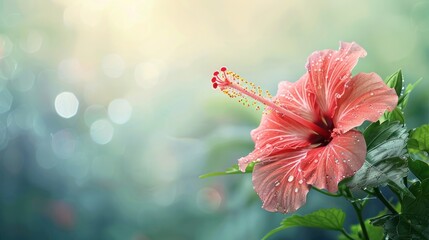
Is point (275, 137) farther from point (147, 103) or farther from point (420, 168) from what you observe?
point (147, 103)

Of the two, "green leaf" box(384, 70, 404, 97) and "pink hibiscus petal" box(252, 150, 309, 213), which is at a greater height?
"green leaf" box(384, 70, 404, 97)

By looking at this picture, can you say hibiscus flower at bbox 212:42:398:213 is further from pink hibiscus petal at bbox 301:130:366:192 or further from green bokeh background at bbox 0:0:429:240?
green bokeh background at bbox 0:0:429:240

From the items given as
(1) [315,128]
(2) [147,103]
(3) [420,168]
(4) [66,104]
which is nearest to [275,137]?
(1) [315,128]

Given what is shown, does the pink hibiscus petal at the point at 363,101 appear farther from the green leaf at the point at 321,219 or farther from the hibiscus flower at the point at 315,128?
the green leaf at the point at 321,219

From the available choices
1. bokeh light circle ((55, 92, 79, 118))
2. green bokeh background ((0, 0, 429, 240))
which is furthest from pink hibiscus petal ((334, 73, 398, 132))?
bokeh light circle ((55, 92, 79, 118))

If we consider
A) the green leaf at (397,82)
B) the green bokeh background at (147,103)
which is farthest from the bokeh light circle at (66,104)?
the green leaf at (397,82)

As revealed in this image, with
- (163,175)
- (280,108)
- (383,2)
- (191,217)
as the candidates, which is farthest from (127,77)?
(280,108)

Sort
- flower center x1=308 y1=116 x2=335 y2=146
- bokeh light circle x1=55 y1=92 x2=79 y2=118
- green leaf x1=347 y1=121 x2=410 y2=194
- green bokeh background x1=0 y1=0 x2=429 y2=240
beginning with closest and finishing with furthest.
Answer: green leaf x1=347 y1=121 x2=410 y2=194, flower center x1=308 y1=116 x2=335 y2=146, green bokeh background x1=0 y1=0 x2=429 y2=240, bokeh light circle x1=55 y1=92 x2=79 y2=118
